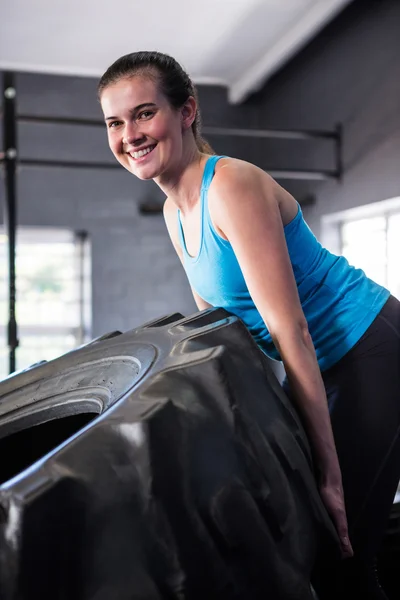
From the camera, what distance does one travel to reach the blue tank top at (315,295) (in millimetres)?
1177

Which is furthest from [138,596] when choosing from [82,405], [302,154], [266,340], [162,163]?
[302,154]

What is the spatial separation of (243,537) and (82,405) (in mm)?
353

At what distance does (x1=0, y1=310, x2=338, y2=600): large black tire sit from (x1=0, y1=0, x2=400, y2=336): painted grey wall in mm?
3573

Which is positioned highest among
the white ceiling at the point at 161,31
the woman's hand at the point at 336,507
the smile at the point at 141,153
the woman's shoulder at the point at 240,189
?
the white ceiling at the point at 161,31

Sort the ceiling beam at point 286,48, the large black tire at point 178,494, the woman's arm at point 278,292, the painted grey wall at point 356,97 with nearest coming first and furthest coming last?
1. the large black tire at point 178,494
2. the woman's arm at point 278,292
3. the painted grey wall at point 356,97
4. the ceiling beam at point 286,48

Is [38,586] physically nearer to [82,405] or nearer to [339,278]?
[82,405]

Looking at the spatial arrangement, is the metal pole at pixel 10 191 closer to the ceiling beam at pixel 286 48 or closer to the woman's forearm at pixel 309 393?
the woman's forearm at pixel 309 393

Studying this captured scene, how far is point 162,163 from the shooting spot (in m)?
1.13

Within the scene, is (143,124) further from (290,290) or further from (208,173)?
(290,290)

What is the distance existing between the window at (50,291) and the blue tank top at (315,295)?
410cm

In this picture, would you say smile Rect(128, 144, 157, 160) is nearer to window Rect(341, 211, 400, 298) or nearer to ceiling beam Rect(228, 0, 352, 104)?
window Rect(341, 211, 400, 298)

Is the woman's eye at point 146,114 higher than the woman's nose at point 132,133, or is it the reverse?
the woman's eye at point 146,114

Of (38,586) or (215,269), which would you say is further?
(215,269)

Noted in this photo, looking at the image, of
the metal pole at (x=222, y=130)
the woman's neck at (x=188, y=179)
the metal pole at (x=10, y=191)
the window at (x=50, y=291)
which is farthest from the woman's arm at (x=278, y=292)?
the window at (x=50, y=291)
